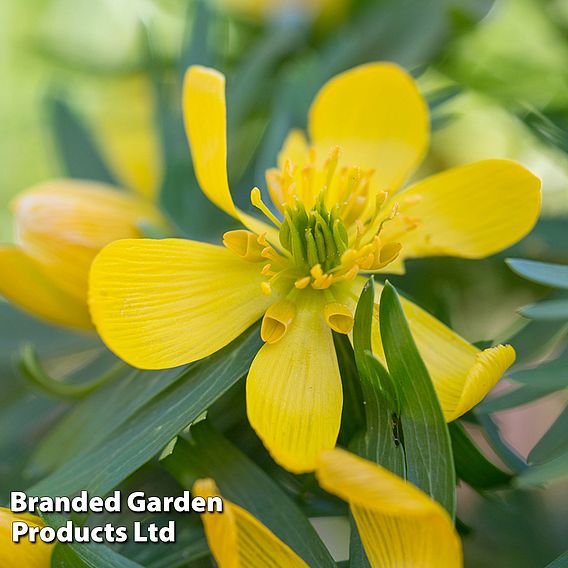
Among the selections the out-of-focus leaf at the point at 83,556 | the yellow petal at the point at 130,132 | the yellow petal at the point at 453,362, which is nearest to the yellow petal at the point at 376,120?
the yellow petal at the point at 453,362

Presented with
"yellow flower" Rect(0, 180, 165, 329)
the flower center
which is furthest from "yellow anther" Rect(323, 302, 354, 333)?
"yellow flower" Rect(0, 180, 165, 329)

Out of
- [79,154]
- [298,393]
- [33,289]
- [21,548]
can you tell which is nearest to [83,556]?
[21,548]

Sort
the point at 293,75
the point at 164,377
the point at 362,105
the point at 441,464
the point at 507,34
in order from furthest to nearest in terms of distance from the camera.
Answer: the point at 507,34 < the point at 293,75 < the point at 362,105 < the point at 164,377 < the point at 441,464

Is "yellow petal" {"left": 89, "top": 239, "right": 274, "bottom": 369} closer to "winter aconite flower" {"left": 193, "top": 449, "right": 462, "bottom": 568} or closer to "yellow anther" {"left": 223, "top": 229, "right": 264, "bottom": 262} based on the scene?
"yellow anther" {"left": 223, "top": 229, "right": 264, "bottom": 262}

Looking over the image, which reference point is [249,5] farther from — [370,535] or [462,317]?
[370,535]

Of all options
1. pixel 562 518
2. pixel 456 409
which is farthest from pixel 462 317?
pixel 456 409

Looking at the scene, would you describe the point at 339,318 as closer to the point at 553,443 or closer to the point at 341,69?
the point at 553,443
